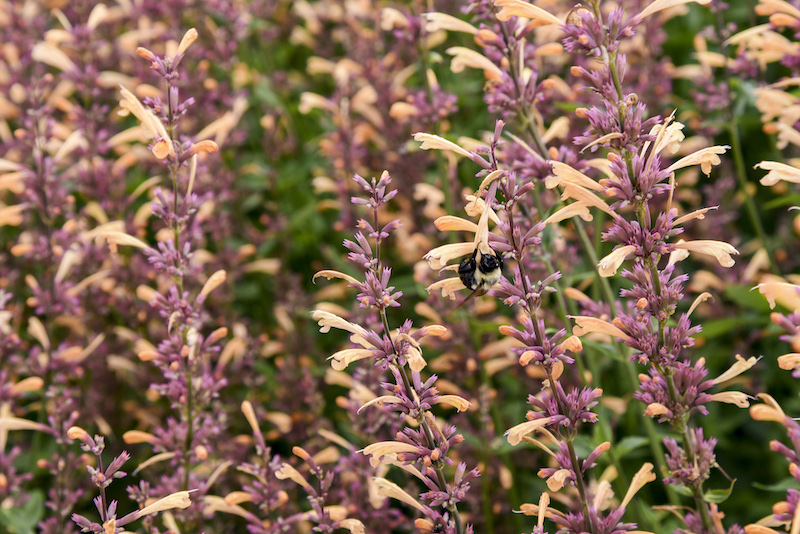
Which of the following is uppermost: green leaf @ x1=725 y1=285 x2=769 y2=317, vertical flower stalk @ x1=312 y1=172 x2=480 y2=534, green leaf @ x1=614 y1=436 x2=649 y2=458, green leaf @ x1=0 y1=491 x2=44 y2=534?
vertical flower stalk @ x1=312 y1=172 x2=480 y2=534

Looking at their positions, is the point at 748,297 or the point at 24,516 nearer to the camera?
the point at 24,516

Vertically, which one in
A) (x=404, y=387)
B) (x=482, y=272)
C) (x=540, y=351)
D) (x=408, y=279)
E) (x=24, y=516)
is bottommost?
(x=24, y=516)

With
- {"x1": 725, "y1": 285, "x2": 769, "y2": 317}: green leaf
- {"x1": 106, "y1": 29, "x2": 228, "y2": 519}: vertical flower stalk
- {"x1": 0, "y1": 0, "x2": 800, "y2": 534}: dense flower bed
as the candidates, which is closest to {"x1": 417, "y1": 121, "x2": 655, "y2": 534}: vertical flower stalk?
{"x1": 0, "y1": 0, "x2": 800, "y2": 534}: dense flower bed

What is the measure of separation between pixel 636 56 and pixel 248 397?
2.96 meters

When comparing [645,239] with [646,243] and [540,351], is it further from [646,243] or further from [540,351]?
[540,351]

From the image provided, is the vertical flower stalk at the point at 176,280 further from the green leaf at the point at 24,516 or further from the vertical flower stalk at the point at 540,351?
the vertical flower stalk at the point at 540,351

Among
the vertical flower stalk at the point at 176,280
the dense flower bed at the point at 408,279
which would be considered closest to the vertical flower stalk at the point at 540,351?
the dense flower bed at the point at 408,279

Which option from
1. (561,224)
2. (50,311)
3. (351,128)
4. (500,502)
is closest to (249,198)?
(351,128)

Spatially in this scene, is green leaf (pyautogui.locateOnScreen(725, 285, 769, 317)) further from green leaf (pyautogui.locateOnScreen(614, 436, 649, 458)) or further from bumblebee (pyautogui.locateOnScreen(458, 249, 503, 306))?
bumblebee (pyautogui.locateOnScreen(458, 249, 503, 306))

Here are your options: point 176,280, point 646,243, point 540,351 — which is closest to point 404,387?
point 540,351

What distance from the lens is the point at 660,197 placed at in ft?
12.7

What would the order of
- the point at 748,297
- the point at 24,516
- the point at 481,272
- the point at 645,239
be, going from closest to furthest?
the point at 645,239
the point at 481,272
the point at 24,516
the point at 748,297

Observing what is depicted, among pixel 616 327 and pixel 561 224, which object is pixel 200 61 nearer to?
pixel 561 224

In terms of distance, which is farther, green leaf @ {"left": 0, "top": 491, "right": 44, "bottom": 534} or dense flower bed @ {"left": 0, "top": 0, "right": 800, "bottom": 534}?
green leaf @ {"left": 0, "top": 491, "right": 44, "bottom": 534}
